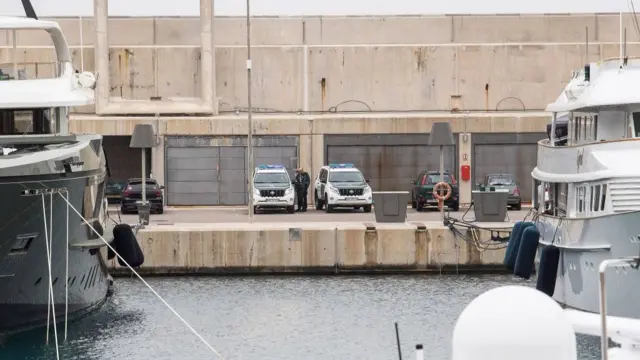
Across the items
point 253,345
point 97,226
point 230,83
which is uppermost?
point 230,83

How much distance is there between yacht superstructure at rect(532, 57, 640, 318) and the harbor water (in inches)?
53.9

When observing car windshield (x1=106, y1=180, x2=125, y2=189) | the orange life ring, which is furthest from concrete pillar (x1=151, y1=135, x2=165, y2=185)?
the orange life ring

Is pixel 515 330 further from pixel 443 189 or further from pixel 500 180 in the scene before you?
pixel 500 180

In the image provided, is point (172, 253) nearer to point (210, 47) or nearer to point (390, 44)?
point (210, 47)

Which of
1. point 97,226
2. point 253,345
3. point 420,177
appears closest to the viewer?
point 253,345

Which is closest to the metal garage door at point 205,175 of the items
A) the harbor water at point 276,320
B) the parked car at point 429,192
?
the parked car at point 429,192

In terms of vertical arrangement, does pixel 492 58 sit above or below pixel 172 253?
above

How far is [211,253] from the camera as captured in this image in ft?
137

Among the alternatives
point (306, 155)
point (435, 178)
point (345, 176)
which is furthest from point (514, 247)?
point (306, 155)

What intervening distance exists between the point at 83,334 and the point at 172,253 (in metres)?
9.93

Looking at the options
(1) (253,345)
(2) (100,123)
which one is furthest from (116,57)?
(1) (253,345)

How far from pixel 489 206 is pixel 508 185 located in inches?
460

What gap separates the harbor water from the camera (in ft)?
98.4

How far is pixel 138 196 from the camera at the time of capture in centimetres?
5353
